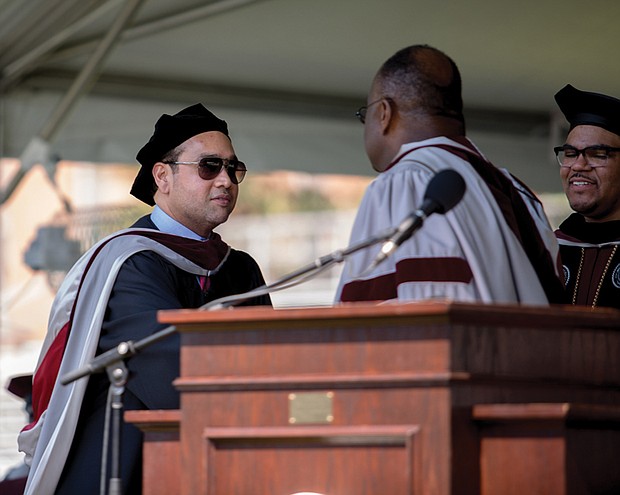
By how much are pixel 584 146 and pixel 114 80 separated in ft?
16.4

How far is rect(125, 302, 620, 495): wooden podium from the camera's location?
2.76m

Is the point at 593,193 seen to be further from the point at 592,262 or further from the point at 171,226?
the point at 171,226

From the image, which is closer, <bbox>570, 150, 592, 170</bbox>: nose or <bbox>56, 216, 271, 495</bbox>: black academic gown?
<bbox>56, 216, 271, 495</bbox>: black academic gown

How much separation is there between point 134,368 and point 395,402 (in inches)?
71.6

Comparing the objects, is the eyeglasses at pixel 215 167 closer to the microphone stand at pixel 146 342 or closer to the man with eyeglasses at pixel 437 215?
the man with eyeglasses at pixel 437 215

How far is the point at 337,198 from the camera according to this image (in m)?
33.8

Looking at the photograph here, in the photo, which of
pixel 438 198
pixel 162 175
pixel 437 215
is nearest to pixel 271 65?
pixel 162 175

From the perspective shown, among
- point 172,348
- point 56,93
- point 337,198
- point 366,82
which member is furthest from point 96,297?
point 337,198

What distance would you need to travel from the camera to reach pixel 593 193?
507 centimetres

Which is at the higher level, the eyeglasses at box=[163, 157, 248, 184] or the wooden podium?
the eyeglasses at box=[163, 157, 248, 184]

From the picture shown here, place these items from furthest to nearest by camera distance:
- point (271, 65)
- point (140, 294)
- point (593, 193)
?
point (271, 65)
point (593, 193)
point (140, 294)

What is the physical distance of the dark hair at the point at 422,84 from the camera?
4.00m

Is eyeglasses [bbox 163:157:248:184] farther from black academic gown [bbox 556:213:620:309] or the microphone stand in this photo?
the microphone stand

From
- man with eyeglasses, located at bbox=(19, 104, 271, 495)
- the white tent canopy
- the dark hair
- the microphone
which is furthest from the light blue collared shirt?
the white tent canopy
